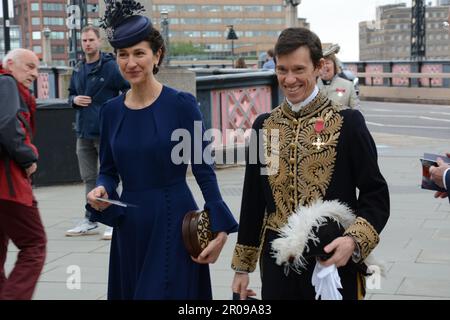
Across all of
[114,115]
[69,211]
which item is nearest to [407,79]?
[69,211]

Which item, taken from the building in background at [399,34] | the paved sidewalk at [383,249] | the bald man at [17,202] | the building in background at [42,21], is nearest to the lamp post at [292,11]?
the paved sidewalk at [383,249]

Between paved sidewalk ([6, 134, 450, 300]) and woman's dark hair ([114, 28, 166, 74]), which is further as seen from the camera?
paved sidewalk ([6, 134, 450, 300])

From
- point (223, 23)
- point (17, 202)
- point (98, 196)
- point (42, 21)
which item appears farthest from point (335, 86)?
point (223, 23)

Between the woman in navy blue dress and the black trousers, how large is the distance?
37cm

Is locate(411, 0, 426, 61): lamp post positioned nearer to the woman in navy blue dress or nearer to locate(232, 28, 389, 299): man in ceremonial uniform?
the woman in navy blue dress

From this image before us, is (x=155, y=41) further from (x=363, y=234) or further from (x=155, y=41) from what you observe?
(x=363, y=234)

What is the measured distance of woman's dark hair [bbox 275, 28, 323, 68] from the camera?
3.31 metres

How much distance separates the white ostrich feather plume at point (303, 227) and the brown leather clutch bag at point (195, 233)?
0.47m

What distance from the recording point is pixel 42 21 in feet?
474

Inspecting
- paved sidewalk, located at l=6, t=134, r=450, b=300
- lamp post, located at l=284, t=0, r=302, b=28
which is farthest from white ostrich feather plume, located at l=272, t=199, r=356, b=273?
lamp post, located at l=284, t=0, r=302, b=28

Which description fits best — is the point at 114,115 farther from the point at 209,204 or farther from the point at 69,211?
the point at 69,211

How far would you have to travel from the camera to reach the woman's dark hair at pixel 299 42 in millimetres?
3314

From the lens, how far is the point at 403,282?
6211mm

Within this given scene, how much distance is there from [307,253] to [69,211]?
6953mm
